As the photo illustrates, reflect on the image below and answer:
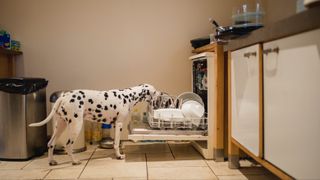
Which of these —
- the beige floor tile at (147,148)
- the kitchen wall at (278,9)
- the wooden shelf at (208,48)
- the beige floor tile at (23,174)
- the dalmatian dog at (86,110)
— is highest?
the kitchen wall at (278,9)

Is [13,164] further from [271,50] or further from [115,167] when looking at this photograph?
[271,50]

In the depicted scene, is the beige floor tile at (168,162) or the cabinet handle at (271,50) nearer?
the cabinet handle at (271,50)

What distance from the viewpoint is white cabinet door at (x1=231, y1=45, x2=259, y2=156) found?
175 centimetres

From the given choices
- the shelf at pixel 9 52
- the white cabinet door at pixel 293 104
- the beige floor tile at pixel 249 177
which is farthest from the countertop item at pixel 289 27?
the shelf at pixel 9 52

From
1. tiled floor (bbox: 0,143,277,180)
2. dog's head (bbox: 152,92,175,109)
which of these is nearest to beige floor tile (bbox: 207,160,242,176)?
tiled floor (bbox: 0,143,277,180)

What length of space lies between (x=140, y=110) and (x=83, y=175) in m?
1.29

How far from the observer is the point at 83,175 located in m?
2.20

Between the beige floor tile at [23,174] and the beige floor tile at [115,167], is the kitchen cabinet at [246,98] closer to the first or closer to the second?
the beige floor tile at [115,167]

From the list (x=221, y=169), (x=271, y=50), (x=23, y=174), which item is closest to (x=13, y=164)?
(x=23, y=174)

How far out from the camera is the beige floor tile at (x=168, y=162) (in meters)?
2.43

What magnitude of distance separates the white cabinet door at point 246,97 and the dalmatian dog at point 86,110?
93 centimetres

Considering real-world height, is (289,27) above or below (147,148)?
above

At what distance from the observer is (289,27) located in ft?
4.21

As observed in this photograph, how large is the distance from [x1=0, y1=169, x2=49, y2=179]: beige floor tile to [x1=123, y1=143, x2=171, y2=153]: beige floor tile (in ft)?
2.85
